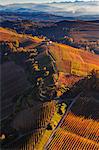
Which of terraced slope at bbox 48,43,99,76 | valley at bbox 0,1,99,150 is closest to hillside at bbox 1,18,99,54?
terraced slope at bbox 48,43,99,76

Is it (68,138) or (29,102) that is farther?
(29,102)

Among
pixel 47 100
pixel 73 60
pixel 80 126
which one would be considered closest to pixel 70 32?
pixel 73 60

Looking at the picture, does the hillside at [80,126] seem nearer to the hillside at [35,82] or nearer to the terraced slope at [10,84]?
the hillside at [35,82]

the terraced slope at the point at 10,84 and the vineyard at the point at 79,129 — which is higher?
the terraced slope at the point at 10,84

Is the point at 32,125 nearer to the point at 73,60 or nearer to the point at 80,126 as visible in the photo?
the point at 80,126

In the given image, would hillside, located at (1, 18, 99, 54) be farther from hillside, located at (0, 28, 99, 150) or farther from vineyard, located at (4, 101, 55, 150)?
vineyard, located at (4, 101, 55, 150)

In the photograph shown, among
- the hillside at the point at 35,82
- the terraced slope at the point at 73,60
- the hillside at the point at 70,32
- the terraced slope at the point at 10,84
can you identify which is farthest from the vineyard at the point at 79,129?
the hillside at the point at 70,32

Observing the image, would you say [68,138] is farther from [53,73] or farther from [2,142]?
[53,73]

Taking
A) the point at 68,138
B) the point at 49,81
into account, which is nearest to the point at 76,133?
the point at 68,138

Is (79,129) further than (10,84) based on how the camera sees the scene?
No
